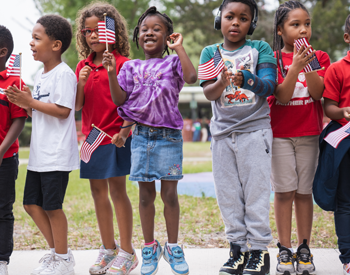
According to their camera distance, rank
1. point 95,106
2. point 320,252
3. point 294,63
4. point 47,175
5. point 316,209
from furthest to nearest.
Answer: point 316,209 < point 320,252 < point 95,106 < point 47,175 < point 294,63

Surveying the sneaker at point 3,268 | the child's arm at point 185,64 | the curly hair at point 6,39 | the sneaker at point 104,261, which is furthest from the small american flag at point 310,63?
the sneaker at point 3,268

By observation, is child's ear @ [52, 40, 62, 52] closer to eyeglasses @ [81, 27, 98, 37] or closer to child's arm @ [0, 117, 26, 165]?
eyeglasses @ [81, 27, 98, 37]

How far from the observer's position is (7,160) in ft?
9.27

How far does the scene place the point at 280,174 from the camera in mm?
2754

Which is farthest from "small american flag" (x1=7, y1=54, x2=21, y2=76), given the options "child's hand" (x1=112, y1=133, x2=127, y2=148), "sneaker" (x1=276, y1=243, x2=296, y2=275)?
"sneaker" (x1=276, y1=243, x2=296, y2=275)

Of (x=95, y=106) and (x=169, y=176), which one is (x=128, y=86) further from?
(x=169, y=176)

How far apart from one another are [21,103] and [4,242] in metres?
0.99

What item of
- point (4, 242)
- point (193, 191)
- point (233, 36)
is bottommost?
point (193, 191)

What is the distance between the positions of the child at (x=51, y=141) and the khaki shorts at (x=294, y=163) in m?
1.43

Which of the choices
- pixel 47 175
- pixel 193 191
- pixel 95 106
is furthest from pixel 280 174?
pixel 193 191

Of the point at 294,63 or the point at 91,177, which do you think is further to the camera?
the point at 91,177

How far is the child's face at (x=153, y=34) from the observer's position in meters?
2.71

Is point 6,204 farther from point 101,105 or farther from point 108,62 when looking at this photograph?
point 108,62

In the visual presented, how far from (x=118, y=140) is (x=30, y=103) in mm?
647
